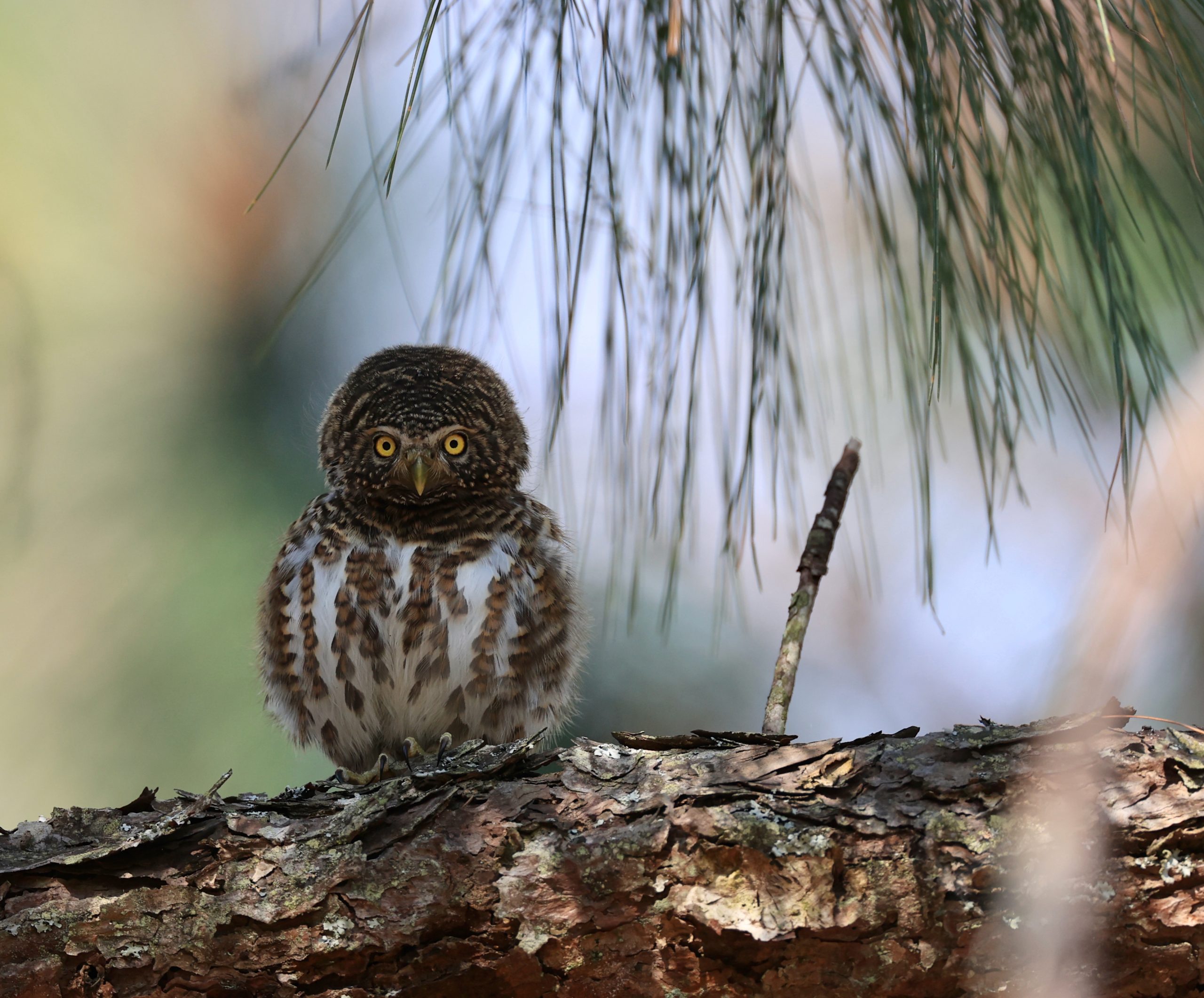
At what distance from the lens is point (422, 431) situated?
2732 mm

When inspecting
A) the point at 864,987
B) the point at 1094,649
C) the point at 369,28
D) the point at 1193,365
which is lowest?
the point at 864,987

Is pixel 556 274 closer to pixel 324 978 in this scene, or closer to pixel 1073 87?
pixel 1073 87

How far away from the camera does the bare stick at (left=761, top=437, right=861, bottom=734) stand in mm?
1767

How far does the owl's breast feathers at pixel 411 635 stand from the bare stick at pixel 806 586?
2.89 feet

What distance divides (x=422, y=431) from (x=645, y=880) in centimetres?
164

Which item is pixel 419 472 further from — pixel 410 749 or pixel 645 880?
pixel 645 880

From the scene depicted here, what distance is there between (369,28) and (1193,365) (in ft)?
4.25

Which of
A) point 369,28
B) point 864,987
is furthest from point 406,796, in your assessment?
point 369,28

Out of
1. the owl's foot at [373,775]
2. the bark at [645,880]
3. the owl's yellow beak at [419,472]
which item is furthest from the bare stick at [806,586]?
the owl's yellow beak at [419,472]

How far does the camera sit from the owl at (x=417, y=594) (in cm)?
250

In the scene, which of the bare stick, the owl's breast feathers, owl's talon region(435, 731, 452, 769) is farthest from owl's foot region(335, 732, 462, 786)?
the bare stick

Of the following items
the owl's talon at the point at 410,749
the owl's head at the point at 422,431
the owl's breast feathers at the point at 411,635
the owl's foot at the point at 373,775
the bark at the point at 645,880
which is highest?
the owl's head at the point at 422,431

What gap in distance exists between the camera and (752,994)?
1.28 meters

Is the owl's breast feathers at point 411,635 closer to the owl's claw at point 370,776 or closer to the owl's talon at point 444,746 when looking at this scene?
the owl's talon at point 444,746
